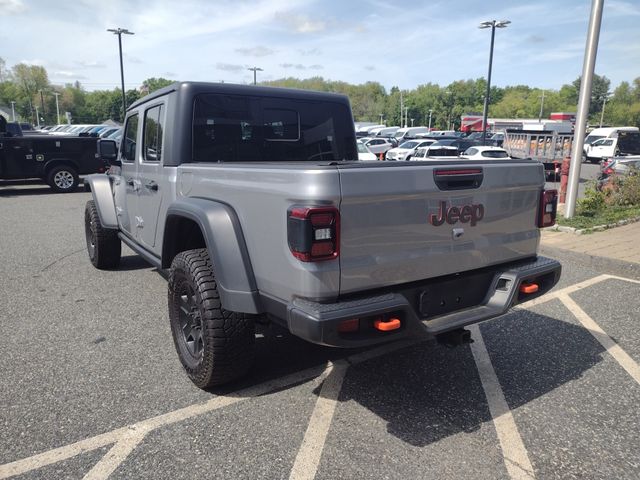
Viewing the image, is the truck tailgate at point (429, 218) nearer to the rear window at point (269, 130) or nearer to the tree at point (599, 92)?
the rear window at point (269, 130)

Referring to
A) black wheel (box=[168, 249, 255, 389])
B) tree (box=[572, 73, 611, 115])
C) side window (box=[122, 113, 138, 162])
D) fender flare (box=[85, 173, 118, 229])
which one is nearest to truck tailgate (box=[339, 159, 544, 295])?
black wheel (box=[168, 249, 255, 389])

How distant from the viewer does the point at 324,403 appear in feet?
10.4

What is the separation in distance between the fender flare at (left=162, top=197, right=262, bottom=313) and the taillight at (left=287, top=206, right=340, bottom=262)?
1.54 feet

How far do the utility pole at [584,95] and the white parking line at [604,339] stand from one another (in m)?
4.51

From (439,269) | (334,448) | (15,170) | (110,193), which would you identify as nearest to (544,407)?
(439,269)

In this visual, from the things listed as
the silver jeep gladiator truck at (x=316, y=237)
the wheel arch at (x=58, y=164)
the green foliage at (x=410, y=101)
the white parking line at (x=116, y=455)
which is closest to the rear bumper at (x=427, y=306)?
the silver jeep gladiator truck at (x=316, y=237)

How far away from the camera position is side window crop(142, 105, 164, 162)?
405cm

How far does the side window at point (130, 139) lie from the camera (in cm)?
483

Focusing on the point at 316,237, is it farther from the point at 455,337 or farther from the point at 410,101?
the point at 410,101

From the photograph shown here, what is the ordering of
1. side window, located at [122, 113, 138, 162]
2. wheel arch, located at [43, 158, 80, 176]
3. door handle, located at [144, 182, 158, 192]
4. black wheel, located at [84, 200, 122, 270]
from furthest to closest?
wheel arch, located at [43, 158, 80, 176], black wheel, located at [84, 200, 122, 270], side window, located at [122, 113, 138, 162], door handle, located at [144, 182, 158, 192]

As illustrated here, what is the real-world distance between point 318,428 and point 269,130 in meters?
2.48

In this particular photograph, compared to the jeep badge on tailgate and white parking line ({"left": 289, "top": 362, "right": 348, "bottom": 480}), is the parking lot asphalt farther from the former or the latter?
the jeep badge on tailgate

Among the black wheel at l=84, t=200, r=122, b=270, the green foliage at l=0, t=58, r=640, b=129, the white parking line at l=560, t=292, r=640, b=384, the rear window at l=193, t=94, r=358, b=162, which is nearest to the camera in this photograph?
the white parking line at l=560, t=292, r=640, b=384

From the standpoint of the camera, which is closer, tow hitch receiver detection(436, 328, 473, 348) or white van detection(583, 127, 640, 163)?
tow hitch receiver detection(436, 328, 473, 348)
